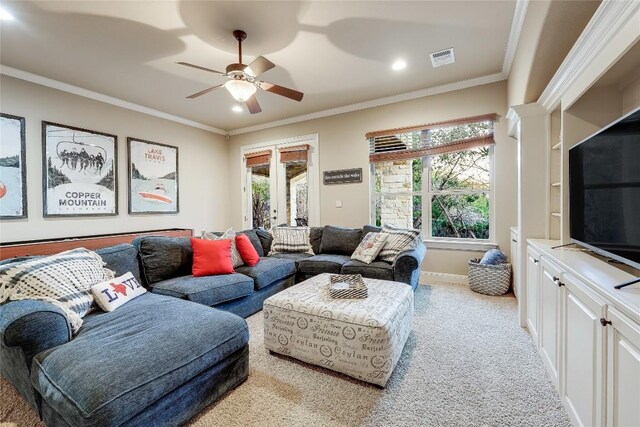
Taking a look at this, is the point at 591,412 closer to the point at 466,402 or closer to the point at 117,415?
the point at 466,402

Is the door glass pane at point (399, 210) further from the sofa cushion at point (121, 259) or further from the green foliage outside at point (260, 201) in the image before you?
the sofa cushion at point (121, 259)

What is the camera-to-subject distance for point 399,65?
132 inches

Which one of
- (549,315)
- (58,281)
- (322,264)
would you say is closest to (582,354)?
(549,315)

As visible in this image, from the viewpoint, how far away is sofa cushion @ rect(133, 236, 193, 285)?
105 inches

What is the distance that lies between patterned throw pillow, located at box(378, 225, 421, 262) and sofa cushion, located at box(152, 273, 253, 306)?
64.1 inches

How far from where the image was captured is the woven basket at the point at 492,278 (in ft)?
11.0

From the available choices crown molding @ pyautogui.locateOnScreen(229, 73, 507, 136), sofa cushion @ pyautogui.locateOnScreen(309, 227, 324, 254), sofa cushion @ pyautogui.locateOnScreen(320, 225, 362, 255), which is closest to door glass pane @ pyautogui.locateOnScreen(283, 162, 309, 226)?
crown molding @ pyautogui.locateOnScreen(229, 73, 507, 136)

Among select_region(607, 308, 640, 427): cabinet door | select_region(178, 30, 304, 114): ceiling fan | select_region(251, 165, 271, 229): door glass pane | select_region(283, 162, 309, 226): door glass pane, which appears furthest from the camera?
select_region(251, 165, 271, 229): door glass pane

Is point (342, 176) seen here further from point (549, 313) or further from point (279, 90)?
point (549, 313)

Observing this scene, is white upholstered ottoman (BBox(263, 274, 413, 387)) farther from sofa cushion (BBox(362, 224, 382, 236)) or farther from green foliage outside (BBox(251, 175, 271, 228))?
green foliage outside (BBox(251, 175, 271, 228))

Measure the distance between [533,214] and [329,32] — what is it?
8.22 feet

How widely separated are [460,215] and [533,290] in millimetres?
1962

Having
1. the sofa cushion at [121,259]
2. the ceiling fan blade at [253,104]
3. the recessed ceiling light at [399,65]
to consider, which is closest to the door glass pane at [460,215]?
the recessed ceiling light at [399,65]

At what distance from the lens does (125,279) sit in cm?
221
